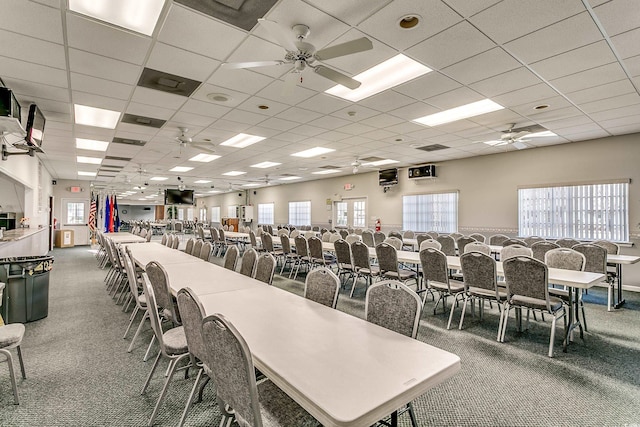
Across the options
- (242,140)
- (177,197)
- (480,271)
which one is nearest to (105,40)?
(242,140)

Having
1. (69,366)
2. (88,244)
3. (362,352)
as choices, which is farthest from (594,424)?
(88,244)

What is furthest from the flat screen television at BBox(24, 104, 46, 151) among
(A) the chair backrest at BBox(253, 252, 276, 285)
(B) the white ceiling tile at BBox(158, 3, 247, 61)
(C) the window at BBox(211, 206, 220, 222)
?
(C) the window at BBox(211, 206, 220, 222)

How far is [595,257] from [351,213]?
7990 millimetres

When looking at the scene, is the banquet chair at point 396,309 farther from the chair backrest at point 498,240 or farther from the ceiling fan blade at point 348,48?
the chair backrest at point 498,240

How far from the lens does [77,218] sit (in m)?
13.4

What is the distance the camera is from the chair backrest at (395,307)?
71.8 inches

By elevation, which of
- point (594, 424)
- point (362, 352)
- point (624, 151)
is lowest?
point (594, 424)

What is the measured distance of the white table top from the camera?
107 cm

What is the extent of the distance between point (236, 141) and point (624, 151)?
7828 millimetres

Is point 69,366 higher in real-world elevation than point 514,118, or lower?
lower

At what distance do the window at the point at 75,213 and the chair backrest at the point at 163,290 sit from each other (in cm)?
1387

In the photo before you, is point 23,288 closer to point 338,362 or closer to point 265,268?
point 265,268

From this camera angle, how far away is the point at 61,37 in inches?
106

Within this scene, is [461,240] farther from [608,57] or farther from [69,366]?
[69,366]
